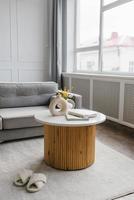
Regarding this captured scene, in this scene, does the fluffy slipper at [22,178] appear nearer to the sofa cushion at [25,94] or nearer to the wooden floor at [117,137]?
the wooden floor at [117,137]

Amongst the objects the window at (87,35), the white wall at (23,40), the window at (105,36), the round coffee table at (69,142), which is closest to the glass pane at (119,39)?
the window at (105,36)

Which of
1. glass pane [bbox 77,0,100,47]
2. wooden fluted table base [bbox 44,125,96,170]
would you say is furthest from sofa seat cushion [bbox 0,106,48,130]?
glass pane [bbox 77,0,100,47]

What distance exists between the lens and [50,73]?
531cm

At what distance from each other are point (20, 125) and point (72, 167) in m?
0.94

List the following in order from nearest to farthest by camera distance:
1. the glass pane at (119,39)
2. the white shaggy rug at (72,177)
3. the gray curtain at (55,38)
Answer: the white shaggy rug at (72,177) → the glass pane at (119,39) → the gray curtain at (55,38)

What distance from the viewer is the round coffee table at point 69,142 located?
1980 mm

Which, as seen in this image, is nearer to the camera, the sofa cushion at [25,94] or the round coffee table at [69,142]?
the round coffee table at [69,142]

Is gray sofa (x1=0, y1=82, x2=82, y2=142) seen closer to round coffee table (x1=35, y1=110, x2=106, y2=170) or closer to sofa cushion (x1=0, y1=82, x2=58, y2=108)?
sofa cushion (x1=0, y1=82, x2=58, y2=108)

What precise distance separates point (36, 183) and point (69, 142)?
465mm

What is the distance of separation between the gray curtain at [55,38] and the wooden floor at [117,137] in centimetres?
211

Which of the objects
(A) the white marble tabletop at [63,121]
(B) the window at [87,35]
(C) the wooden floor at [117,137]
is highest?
(B) the window at [87,35]

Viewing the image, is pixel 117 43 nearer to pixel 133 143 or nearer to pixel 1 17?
pixel 133 143

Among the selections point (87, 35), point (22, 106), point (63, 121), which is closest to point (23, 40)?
point (87, 35)

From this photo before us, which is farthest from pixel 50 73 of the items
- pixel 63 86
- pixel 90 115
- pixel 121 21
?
pixel 90 115
